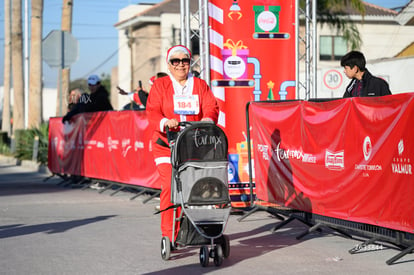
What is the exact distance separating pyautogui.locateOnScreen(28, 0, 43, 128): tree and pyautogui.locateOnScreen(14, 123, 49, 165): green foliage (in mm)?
1066

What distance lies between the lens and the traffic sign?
2069cm

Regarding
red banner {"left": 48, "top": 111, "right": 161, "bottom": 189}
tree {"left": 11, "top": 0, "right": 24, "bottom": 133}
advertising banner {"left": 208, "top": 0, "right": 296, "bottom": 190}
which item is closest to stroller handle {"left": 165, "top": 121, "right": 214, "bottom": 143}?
advertising banner {"left": 208, "top": 0, "right": 296, "bottom": 190}

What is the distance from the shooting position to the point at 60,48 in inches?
815

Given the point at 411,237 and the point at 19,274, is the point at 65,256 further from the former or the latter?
the point at 411,237

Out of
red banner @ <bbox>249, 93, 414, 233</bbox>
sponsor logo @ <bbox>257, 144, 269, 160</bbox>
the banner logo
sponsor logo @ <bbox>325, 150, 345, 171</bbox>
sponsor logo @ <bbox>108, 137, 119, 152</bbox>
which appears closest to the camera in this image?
red banner @ <bbox>249, 93, 414, 233</bbox>

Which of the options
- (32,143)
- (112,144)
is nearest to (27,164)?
(32,143)

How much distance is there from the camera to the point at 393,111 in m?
7.58

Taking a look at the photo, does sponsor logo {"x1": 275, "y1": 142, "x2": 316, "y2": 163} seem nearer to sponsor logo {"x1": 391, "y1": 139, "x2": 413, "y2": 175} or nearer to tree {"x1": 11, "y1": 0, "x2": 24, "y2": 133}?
sponsor logo {"x1": 391, "y1": 139, "x2": 413, "y2": 175}

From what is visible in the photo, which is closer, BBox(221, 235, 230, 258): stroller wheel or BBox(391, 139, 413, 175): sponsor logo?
BBox(391, 139, 413, 175): sponsor logo

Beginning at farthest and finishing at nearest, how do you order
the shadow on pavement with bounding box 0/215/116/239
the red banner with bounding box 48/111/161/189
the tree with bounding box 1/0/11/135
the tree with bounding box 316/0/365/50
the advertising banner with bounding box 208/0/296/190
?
1. the tree with bounding box 1/0/11/135
2. the tree with bounding box 316/0/365/50
3. the red banner with bounding box 48/111/161/189
4. the advertising banner with bounding box 208/0/296/190
5. the shadow on pavement with bounding box 0/215/116/239

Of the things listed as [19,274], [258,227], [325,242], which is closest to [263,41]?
[258,227]

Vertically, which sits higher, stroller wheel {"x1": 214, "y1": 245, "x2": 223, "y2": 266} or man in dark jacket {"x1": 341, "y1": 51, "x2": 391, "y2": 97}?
man in dark jacket {"x1": 341, "y1": 51, "x2": 391, "y2": 97}

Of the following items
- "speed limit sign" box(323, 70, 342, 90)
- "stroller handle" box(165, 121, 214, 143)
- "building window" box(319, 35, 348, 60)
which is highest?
"building window" box(319, 35, 348, 60)

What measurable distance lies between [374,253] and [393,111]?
148cm
